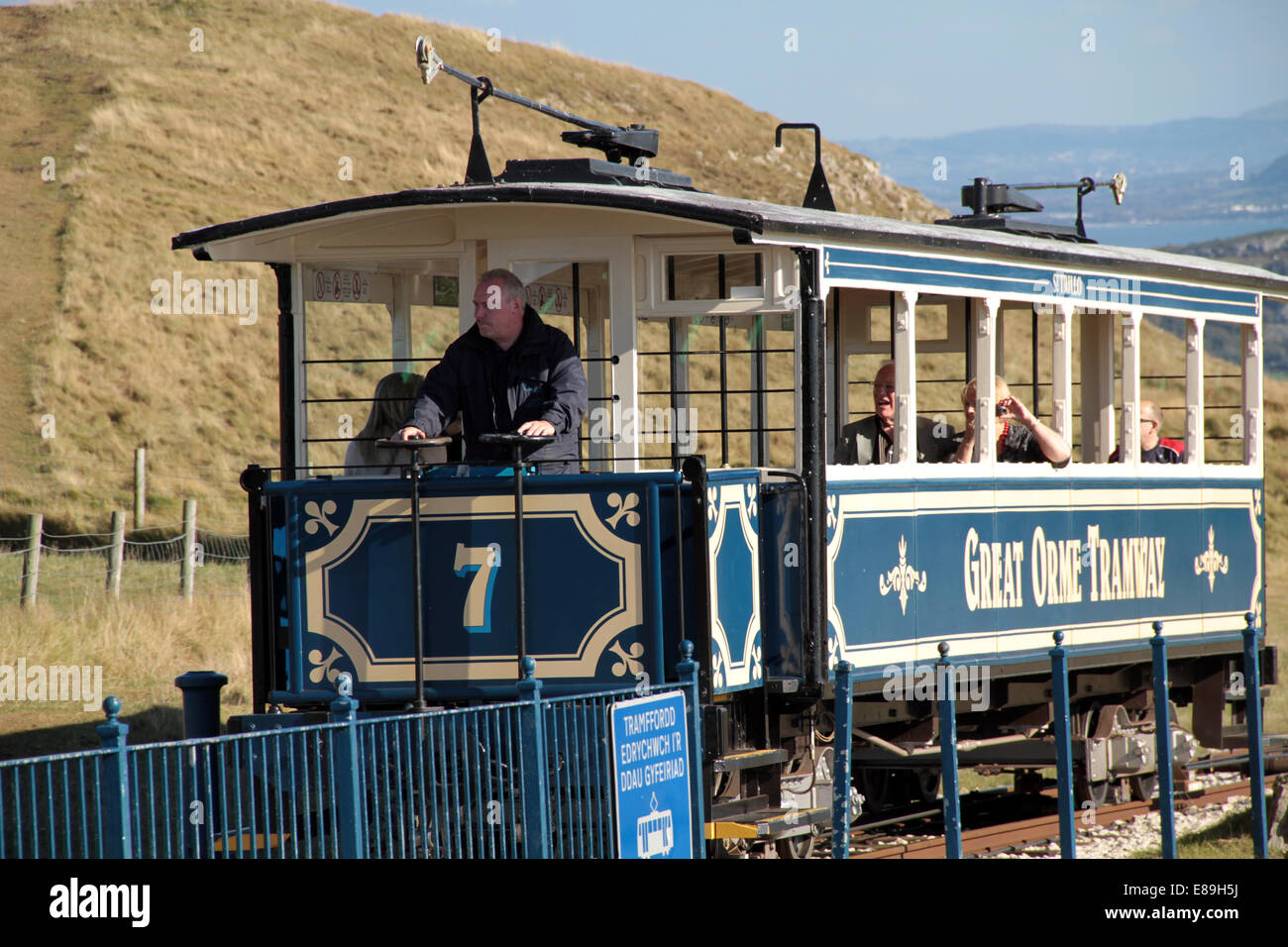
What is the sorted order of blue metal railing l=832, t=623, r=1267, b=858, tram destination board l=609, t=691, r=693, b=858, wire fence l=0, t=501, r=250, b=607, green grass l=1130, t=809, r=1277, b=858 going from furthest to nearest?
wire fence l=0, t=501, r=250, b=607 < green grass l=1130, t=809, r=1277, b=858 < blue metal railing l=832, t=623, r=1267, b=858 < tram destination board l=609, t=691, r=693, b=858

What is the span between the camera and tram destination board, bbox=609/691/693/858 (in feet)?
22.5

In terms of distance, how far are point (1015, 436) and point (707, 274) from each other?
2491mm

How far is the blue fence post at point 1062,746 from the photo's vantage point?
8.48 metres

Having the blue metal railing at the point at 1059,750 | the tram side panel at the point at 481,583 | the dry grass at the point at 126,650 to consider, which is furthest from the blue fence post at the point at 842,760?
the dry grass at the point at 126,650

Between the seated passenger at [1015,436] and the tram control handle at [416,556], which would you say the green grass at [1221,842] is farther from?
the tram control handle at [416,556]

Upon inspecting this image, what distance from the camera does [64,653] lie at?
15531 mm

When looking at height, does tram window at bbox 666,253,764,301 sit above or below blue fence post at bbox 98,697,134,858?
above

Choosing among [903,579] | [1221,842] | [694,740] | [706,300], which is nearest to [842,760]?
[694,740]

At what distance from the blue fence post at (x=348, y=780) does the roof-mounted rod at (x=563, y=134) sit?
3.39 metres

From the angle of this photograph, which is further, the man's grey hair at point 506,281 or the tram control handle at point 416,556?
the man's grey hair at point 506,281

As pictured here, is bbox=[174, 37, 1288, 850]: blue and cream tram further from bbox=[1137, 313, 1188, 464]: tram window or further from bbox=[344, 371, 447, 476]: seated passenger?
bbox=[1137, 313, 1188, 464]: tram window

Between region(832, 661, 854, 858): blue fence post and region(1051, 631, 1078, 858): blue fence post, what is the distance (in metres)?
1.13

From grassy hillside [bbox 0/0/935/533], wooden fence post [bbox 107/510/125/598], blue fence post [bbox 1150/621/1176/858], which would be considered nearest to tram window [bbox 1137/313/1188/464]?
grassy hillside [bbox 0/0/935/533]

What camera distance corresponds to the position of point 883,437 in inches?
399
